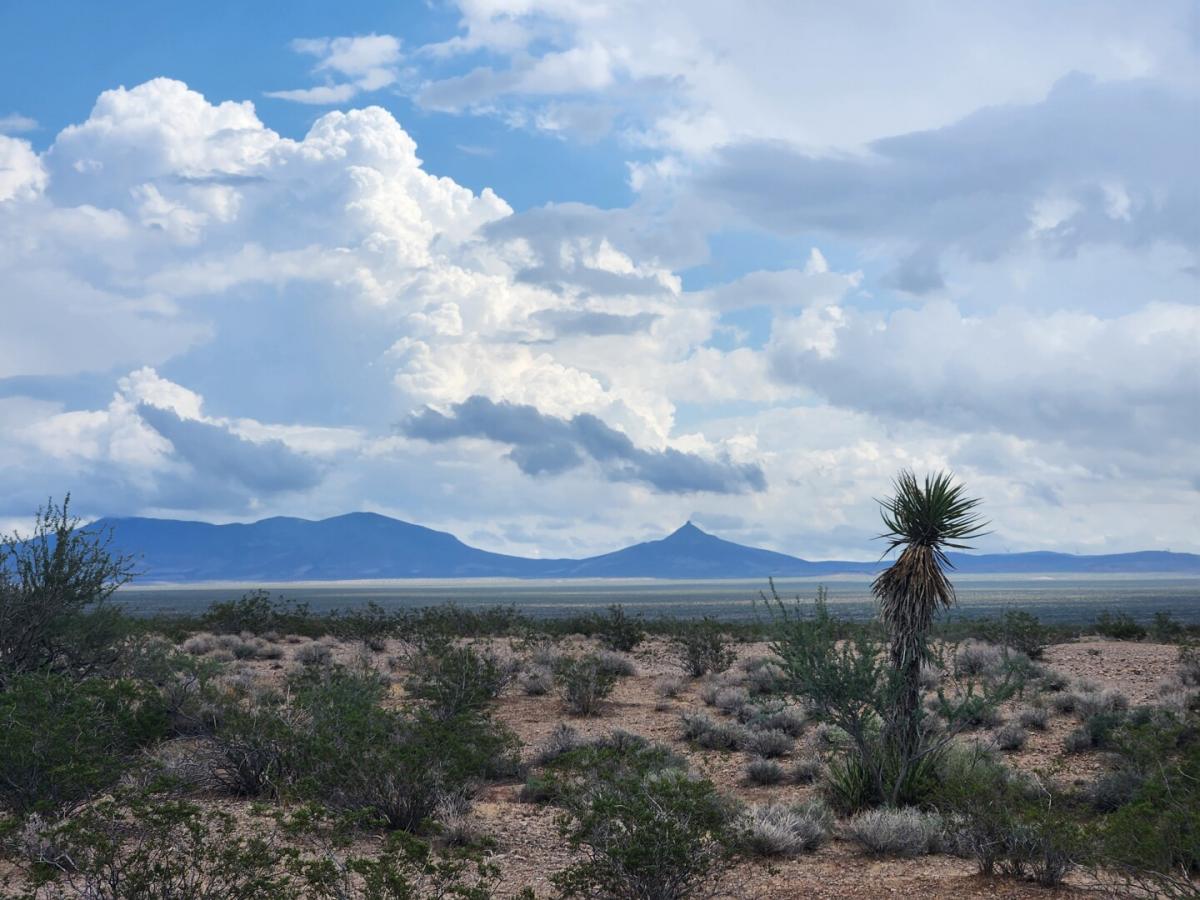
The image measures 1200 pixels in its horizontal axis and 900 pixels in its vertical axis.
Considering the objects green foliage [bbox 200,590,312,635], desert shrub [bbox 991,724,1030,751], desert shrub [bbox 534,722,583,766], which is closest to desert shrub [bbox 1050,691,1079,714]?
desert shrub [bbox 991,724,1030,751]

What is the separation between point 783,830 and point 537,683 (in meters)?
13.2

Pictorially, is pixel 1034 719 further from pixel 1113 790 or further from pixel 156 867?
pixel 156 867

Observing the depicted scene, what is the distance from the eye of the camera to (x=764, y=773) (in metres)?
15.3

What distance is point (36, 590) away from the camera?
16.2 metres

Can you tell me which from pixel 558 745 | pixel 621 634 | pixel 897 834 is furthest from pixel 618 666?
pixel 897 834

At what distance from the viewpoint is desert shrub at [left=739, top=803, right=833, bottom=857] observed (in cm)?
1100

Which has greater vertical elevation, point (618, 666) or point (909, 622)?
point (909, 622)

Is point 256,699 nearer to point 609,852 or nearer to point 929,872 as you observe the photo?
point 609,852

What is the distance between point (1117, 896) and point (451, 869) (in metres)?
5.48

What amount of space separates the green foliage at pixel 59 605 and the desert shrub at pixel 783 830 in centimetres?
1081

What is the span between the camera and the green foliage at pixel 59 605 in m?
16.0

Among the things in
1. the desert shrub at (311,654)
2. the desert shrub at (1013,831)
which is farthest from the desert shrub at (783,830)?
the desert shrub at (311,654)

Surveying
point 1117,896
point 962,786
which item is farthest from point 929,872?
point 1117,896

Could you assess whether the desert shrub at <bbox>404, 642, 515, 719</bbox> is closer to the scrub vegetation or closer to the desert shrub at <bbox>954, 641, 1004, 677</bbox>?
the scrub vegetation
